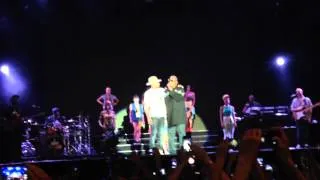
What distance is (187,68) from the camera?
20.8 meters

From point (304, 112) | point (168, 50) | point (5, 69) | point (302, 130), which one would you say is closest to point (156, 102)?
point (302, 130)

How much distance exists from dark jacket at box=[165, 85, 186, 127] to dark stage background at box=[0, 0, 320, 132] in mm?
8697

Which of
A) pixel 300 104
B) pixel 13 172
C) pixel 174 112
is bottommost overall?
pixel 13 172

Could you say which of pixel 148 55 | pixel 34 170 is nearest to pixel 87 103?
pixel 148 55

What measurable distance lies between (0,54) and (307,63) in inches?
480

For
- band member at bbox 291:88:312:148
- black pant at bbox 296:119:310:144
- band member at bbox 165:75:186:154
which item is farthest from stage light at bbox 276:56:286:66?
band member at bbox 165:75:186:154

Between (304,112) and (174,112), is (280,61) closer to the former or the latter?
(304,112)

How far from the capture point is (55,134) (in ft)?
48.8

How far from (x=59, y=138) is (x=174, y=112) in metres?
4.87

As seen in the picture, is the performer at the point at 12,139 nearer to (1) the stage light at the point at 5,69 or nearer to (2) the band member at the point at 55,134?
(2) the band member at the point at 55,134

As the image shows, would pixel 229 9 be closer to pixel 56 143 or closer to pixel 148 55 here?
pixel 148 55

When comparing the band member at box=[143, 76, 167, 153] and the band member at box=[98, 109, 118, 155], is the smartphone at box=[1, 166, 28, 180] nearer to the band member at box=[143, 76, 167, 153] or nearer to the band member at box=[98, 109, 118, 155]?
the band member at box=[98, 109, 118, 155]

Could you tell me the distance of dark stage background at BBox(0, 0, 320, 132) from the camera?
20.0 m

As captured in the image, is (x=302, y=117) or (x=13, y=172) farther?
(x=302, y=117)
